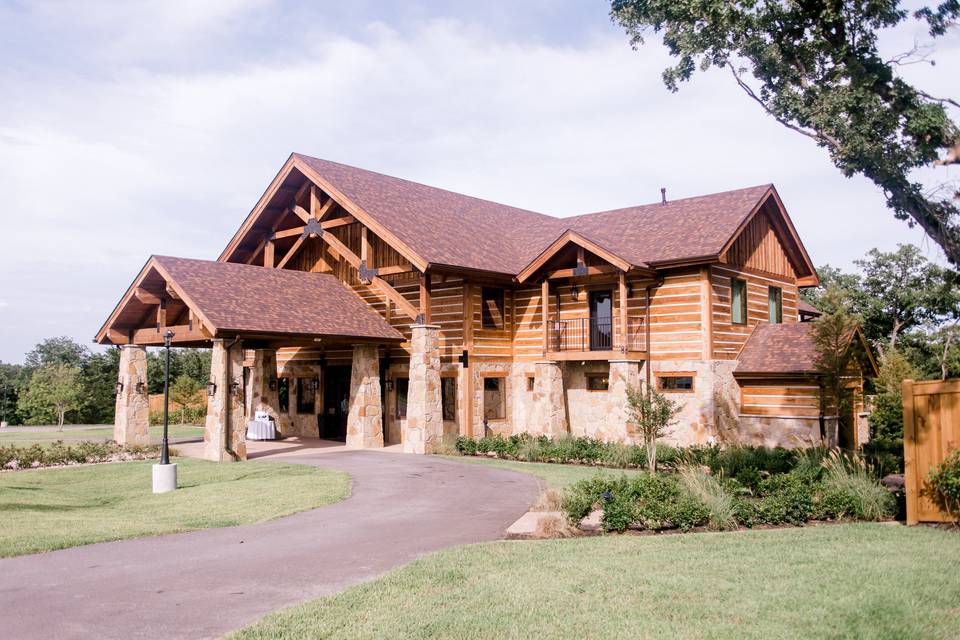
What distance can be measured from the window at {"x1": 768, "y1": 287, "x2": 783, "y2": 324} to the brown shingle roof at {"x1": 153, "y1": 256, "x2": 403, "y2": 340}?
13251mm

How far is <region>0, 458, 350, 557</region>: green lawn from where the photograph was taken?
11695 millimetres

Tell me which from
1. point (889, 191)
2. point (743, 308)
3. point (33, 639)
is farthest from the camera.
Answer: point (743, 308)

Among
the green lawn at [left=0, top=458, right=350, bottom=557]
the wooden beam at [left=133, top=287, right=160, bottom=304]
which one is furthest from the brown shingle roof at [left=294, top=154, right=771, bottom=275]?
the green lawn at [left=0, top=458, right=350, bottom=557]

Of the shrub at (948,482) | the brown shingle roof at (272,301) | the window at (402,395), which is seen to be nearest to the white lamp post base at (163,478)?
the brown shingle roof at (272,301)

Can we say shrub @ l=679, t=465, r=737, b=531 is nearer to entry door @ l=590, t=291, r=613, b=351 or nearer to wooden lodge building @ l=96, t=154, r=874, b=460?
wooden lodge building @ l=96, t=154, r=874, b=460

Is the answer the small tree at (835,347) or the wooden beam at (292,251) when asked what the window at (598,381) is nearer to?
the small tree at (835,347)

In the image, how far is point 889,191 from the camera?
12.8 metres

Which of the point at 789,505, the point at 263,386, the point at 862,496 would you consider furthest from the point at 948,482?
the point at 263,386

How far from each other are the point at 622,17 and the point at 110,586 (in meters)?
12.7

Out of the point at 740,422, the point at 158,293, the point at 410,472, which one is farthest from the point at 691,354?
the point at 158,293

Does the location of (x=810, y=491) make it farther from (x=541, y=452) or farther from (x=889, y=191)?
(x=541, y=452)

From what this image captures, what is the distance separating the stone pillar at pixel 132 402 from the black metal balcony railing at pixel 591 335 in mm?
13882

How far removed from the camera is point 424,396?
2312cm

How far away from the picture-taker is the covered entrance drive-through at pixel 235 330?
2081 centimetres
